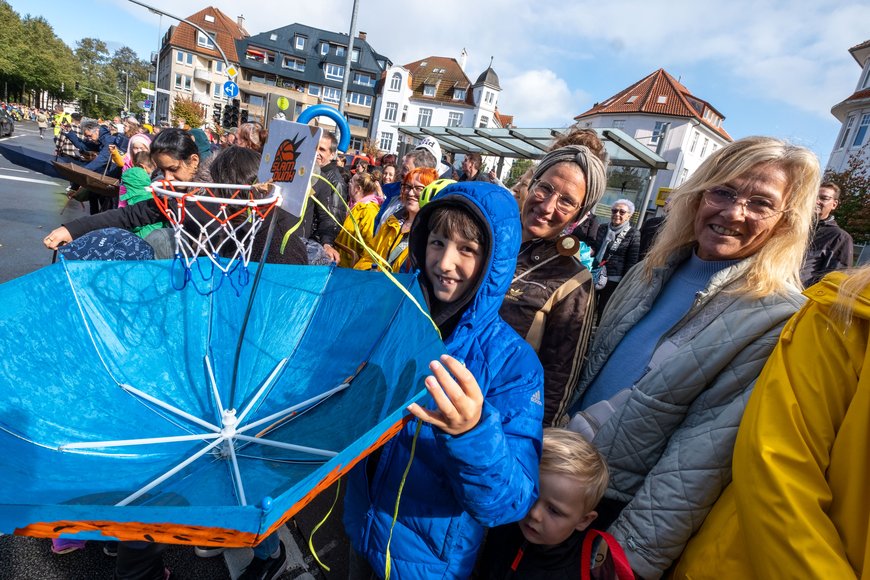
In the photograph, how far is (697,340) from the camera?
142 cm

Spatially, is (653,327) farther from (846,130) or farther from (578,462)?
(846,130)

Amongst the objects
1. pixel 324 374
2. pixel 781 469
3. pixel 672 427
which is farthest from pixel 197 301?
pixel 781 469

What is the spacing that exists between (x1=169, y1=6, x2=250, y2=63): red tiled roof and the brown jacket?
5958 centimetres

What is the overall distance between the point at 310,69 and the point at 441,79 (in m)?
15.8

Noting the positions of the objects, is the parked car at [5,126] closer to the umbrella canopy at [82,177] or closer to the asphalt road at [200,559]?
the umbrella canopy at [82,177]

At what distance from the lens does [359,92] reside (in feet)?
166

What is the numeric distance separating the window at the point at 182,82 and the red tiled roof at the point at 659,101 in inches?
1804

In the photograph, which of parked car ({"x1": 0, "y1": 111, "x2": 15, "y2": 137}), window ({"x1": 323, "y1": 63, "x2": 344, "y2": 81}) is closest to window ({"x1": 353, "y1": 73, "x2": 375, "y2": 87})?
window ({"x1": 323, "y1": 63, "x2": 344, "y2": 81})

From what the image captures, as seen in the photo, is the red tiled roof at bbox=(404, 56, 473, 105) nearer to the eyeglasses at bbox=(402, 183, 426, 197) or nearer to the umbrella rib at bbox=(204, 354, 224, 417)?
the eyeglasses at bbox=(402, 183, 426, 197)

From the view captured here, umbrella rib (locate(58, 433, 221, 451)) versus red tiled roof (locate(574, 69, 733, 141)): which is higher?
red tiled roof (locate(574, 69, 733, 141))

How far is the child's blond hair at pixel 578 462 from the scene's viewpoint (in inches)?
57.0

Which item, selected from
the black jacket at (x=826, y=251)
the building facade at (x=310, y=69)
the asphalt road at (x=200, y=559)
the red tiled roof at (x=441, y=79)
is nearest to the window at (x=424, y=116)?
the red tiled roof at (x=441, y=79)

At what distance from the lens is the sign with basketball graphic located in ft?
4.42

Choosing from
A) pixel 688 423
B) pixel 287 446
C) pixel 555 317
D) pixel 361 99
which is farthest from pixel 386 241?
pixel 361 99
